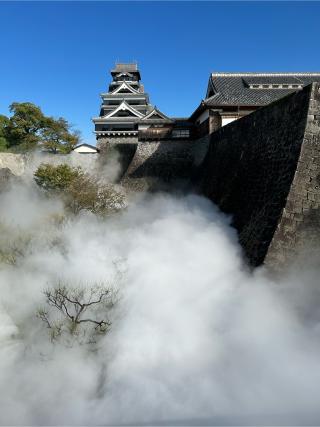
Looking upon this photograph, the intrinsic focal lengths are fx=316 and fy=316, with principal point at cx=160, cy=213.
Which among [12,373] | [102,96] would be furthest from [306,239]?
[102,96]

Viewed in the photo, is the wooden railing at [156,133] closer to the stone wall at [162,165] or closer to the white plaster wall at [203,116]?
the stone wall at [162,165]

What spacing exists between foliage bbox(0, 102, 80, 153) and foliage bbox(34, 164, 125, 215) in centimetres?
629

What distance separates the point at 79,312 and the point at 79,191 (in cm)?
842

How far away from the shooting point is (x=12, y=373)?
325 inches

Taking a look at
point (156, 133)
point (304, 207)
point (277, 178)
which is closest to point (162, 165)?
point (156, 133)

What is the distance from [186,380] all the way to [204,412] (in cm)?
78

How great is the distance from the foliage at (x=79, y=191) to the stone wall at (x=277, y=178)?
21.1 feet

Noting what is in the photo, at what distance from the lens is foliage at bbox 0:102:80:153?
22406 mm

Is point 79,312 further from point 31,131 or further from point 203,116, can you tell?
point 31,131

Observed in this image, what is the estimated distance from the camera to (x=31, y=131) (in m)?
23.1

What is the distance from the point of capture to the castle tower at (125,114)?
718 inches

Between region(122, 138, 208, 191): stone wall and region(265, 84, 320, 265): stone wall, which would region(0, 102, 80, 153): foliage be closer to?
region(122, 138, 208, 191): stone wall

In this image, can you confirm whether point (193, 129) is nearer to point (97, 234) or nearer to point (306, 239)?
point (97, 234)

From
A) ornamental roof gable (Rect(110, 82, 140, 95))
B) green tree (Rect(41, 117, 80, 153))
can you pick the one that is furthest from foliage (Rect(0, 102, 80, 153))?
ornamental roof gable (Rect(110, 82, 140, 95))
